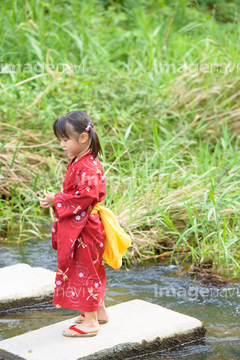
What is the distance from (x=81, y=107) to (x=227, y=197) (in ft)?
7.14

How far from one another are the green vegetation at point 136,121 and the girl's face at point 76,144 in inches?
53.3

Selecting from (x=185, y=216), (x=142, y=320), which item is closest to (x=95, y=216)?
(x=142, y=320)

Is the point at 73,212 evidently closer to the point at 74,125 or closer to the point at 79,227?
the point at 79,227

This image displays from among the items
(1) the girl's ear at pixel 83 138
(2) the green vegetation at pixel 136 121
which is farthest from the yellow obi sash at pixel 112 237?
(2) the green vegetation at pixel 136 121

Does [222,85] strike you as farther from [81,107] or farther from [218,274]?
[218,274]

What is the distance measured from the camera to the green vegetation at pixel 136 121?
414 cm

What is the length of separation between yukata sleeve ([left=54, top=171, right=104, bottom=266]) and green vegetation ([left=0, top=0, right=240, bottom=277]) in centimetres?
130

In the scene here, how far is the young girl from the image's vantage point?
2.48 m

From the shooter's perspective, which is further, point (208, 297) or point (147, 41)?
point (147, 41)

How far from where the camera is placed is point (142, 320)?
2.67 meters

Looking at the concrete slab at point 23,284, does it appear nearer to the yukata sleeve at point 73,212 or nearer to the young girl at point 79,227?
the young girl at point 79,227

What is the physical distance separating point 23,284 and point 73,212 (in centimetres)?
97

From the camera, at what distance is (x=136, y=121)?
5.63m

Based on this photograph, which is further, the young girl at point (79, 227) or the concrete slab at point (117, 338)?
the young girl at point (79, 227)
